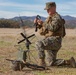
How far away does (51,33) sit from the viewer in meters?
13.3

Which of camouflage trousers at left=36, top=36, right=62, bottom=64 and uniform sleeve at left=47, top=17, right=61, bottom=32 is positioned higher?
uniform sleeve at left=47, top=17, right=61, bottom=32

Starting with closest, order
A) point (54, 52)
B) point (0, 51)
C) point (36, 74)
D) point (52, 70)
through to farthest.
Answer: point (36, 74) < point (52, 70) < point (54, 52) < point (0, 51)

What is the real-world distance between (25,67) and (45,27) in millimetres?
1275

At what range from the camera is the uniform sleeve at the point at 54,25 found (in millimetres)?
13117

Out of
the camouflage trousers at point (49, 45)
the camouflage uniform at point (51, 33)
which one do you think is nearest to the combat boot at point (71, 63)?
the camouflage trousers at point (49, 45)

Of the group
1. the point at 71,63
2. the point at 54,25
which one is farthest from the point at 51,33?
the point at 71,63

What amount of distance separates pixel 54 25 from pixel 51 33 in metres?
0.29

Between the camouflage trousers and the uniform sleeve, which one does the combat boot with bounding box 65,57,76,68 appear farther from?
the uniform sleeve

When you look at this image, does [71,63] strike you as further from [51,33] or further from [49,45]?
[51,33]

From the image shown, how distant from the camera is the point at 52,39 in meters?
13.2

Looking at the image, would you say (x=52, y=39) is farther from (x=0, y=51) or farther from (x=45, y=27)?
(x=0, y=51)

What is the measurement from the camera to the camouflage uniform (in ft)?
43.0

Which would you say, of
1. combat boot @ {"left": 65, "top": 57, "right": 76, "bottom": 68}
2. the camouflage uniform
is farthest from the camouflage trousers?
combat boot @ {"left": 65, "top": 57, "right": 76, "bottom": 68}

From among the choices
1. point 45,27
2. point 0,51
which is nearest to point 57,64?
point 45,27
